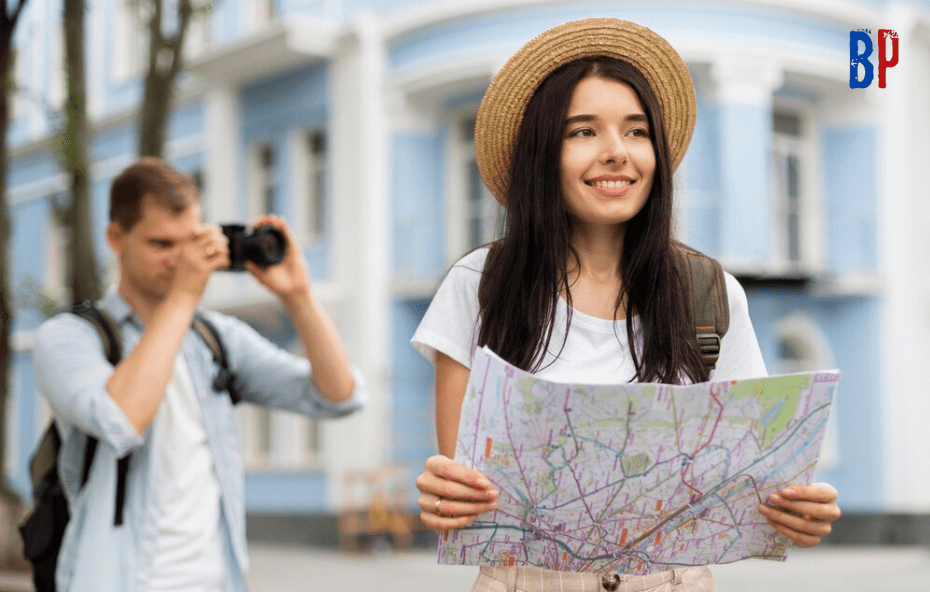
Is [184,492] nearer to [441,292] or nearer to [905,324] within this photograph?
[441,292]

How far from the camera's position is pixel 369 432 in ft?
52.8

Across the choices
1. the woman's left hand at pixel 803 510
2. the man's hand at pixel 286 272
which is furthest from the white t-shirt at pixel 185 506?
the woman's left hand at pixel 803 510

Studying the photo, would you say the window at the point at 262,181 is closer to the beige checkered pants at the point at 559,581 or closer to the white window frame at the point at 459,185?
the white window frame at the point at 459,185

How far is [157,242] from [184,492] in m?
0.60

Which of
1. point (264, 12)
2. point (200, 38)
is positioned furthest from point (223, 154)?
point (264, 12)

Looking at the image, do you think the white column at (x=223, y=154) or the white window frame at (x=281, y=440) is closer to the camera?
the white window frame at (x=281, y=440)

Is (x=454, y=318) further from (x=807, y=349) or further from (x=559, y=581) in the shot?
(x=807, y=349)

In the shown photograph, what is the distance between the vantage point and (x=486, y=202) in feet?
46.1

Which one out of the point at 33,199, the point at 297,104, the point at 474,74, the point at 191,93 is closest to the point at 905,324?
the point at 474,74

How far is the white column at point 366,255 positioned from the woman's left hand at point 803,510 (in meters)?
14.2

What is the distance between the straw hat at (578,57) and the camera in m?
2.20

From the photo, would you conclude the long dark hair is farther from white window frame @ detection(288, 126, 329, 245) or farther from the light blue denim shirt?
white window frame @ detection(288, 126, 329, 245)

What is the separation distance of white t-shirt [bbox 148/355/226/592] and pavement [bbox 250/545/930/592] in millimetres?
8165

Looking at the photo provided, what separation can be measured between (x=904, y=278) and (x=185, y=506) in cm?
1399
